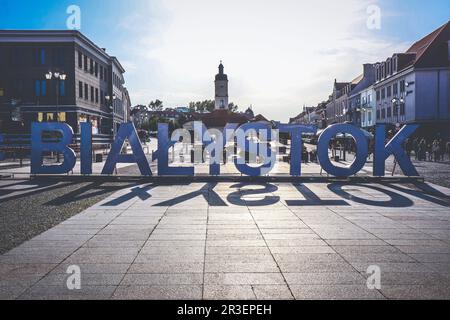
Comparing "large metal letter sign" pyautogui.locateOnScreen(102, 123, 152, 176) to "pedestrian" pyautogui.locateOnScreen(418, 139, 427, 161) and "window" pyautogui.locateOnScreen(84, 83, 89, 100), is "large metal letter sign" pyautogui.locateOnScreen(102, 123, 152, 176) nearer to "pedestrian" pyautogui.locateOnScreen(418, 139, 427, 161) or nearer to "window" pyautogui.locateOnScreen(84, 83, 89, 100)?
"pedestrian" pyautogui.locateOnScreen(418, 139, 427, 161)

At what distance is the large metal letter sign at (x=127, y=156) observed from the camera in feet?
55.4

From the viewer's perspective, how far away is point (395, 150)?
16781 millimetres

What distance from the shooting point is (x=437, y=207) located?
1122 centimetres

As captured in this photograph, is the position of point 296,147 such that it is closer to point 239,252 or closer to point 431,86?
point 239,252

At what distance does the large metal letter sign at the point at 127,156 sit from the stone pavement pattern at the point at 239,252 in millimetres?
5148

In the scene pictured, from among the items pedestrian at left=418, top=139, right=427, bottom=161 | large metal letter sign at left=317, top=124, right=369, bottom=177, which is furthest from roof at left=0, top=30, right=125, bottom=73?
large metal letter sign at left=317, top=124, right=369, bottom=177

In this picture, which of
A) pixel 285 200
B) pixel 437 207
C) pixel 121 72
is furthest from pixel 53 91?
pixel 437 207

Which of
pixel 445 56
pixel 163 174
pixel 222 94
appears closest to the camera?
pixel 163 174

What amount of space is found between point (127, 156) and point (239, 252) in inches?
452

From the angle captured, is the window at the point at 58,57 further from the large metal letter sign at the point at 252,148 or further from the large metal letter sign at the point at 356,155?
the large metal letter sign at the point at 356,155

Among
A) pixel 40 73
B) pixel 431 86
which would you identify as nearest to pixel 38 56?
pixel 40 73

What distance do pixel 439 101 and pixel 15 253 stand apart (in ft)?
148
